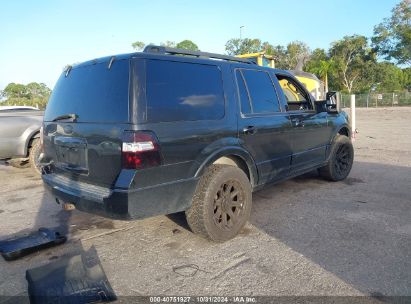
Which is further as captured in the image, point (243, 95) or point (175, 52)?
point (243, 95)

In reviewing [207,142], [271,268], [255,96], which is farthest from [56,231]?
[255,96]

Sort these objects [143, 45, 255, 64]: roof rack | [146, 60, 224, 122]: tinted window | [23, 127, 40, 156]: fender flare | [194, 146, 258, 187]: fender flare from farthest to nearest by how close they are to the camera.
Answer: [23, 127, 40, 156]: fender flare
[143, 45, 255, 64]: roof rack
[194, 146, 258, 187]: fender flare
[146, 60, 224, 122]: tinted window

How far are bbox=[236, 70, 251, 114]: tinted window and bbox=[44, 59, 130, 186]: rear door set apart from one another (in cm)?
145

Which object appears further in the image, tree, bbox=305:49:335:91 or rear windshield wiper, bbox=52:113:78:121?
tree, bbox=305:49:335:91

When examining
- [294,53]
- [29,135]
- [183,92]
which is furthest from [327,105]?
[294,53]

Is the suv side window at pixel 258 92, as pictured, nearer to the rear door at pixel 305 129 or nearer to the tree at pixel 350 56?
the rear door at pixel 305 129

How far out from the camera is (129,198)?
119 inches

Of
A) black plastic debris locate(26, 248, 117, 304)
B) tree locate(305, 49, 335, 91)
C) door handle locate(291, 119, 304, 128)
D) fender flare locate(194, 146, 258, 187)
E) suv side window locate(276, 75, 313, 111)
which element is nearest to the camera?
black plastic debris locate(26, 248, 117, 304)

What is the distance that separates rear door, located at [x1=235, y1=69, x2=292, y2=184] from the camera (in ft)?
13.7

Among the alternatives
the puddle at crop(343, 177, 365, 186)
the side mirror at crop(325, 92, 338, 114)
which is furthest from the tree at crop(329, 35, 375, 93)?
the side mirror at crop(325, 92, 338, 114)

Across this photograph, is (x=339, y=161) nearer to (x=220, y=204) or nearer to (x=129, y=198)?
(x=220, y=204)

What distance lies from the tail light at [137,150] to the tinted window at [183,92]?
0.61 feet

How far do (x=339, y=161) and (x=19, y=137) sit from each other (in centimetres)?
623

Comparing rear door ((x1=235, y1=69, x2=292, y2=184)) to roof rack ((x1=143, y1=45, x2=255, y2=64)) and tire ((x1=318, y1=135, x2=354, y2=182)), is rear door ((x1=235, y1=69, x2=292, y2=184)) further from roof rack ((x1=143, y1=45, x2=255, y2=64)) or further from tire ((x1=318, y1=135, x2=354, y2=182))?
tire ((x1=318, y1=135, x2=354, y2=182))
